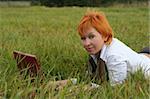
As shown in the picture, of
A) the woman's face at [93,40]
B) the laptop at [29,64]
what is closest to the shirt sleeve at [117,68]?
the woman's face at [93,40]

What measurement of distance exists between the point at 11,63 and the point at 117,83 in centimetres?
80

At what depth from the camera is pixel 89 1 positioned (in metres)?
29.2

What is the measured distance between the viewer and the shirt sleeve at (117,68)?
10.4 ft

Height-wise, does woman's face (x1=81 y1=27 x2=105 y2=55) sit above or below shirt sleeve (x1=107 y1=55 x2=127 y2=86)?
above

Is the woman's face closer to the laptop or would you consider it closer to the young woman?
the young woman

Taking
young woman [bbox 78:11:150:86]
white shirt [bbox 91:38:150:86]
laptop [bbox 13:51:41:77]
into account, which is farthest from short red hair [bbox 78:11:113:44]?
laptop [bbox 13:51:41:77]

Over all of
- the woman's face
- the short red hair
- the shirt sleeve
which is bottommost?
the shirt sleeve

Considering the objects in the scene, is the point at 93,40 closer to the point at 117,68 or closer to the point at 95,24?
the point at 95,24

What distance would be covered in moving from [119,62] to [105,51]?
14cm

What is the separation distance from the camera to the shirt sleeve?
3166 mm

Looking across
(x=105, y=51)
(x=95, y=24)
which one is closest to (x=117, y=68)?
(x=105, y=51)

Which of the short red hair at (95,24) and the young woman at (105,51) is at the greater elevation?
the short red hair at (95,24)

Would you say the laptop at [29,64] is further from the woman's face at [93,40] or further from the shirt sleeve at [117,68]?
the shirt sleeve at [117,68]

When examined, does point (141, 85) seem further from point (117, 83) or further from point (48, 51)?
point (48, 51)
